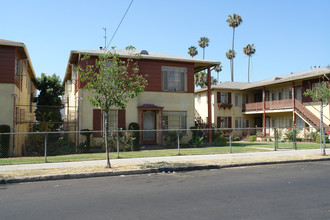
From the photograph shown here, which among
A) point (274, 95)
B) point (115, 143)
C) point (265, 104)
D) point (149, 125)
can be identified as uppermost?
point (274, 95)

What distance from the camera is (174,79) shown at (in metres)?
20.6

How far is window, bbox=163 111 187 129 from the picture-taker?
20438mm

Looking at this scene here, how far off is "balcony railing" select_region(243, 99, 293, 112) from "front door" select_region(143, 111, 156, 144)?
48.7ft

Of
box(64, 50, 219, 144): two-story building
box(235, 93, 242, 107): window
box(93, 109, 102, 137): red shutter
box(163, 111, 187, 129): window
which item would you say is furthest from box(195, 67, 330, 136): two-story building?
box(93, 109, 102, 137): red shutter

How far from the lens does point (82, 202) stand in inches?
244

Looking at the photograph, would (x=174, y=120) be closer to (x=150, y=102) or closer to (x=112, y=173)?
(x=150, y=102)

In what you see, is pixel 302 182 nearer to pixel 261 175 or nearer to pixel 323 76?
pixel 261 175

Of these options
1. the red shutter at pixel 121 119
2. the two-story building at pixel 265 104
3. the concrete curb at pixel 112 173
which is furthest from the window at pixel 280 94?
the concrete curb at pixel 112 173

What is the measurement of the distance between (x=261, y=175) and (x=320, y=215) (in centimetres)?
443

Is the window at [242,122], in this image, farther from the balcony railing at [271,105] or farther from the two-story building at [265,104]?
the balcony railing at [271,105]

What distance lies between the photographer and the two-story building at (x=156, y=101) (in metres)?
18.5

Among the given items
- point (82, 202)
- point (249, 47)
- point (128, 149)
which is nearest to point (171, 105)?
point (128, 149)

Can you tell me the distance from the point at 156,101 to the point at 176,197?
13706mm

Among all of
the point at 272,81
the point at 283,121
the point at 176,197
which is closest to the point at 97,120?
the point at 176,197
